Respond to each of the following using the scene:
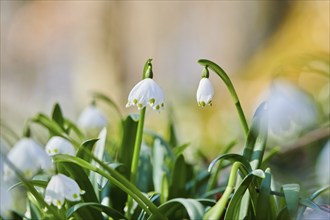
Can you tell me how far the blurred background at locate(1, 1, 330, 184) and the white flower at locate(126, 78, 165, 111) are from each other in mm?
3525

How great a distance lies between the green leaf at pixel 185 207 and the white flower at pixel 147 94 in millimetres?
159

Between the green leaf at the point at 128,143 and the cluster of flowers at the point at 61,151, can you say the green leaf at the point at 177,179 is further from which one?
the cluster of flowers at the point at 61,151

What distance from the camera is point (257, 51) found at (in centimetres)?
622

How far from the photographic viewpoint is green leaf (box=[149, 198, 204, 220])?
0.83 metres

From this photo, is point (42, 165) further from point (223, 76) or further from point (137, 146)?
point (223, 76)

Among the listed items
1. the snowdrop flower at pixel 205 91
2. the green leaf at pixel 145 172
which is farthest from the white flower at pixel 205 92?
the green leaf at pixel 145 172

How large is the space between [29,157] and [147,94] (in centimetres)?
33

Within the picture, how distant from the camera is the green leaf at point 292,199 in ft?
3.01

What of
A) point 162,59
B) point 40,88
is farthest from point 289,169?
point 40,88

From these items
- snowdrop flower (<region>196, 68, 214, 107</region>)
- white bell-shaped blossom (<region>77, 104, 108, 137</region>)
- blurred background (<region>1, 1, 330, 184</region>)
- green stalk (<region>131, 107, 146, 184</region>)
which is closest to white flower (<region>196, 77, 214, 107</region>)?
snowdrop flower (<region>196, 68, 214, 107</region>)

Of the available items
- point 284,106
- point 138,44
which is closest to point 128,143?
point 284,106

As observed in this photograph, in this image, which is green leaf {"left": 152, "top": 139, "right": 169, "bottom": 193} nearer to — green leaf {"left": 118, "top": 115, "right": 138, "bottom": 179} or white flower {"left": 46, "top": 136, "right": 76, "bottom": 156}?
green leaf {"left": 118, "top": 115, "right": 138, "bottom": 179}

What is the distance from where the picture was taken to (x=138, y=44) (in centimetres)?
703

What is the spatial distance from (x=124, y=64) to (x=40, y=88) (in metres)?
1.02
